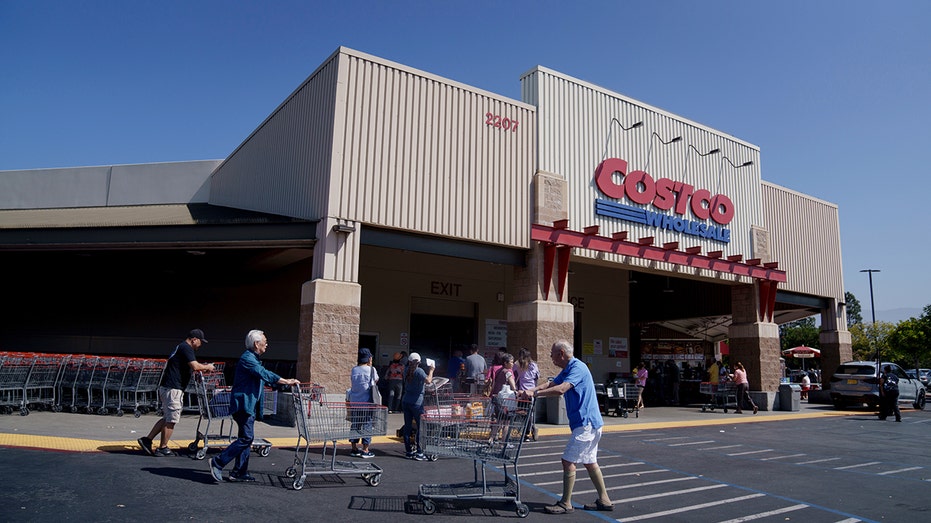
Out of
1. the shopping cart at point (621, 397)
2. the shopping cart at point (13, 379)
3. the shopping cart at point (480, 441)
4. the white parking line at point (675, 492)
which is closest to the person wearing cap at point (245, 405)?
the shopping cart at point (480, 441)

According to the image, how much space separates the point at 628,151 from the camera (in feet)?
64.1

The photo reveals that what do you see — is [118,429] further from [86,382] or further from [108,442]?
[86,382]

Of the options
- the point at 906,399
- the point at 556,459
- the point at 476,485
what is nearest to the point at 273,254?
the point at 556,459

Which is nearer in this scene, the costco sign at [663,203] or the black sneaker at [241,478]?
the black sneaker at [241,478]

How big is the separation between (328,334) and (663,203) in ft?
40.8

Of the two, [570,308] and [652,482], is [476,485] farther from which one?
[570,308]

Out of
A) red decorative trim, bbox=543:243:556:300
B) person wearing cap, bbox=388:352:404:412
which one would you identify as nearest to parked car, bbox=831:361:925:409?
red decorative trim, bbox=543:243:556:300

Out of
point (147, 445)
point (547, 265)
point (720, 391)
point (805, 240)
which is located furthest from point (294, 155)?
point (805, 240)

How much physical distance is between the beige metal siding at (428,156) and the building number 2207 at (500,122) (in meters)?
0.10

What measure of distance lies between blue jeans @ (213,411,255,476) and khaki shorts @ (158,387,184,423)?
167cm

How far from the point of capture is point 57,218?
1930 cm

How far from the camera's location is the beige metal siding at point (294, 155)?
1413 cm

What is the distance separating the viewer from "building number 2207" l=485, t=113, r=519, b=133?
54.0ft

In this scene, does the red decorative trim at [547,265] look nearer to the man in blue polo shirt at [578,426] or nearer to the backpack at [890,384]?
the man in blue polo shirt at [578,426]
